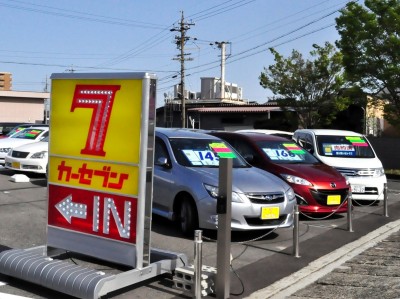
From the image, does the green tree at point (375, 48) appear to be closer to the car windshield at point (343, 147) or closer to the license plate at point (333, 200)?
the car windshield at point (343, 147)

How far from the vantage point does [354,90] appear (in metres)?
21.8

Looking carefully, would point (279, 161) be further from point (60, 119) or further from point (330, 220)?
point (60, 119)

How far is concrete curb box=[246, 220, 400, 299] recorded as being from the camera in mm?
5494

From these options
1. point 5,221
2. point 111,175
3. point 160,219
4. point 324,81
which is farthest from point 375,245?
point 324,81

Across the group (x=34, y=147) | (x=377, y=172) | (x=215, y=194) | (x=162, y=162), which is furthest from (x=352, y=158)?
Result: (x=34, y=147)

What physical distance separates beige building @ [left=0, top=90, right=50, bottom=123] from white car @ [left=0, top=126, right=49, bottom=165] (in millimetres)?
23775

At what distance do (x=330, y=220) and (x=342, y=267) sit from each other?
331cm

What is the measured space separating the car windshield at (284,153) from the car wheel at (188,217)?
3017mm

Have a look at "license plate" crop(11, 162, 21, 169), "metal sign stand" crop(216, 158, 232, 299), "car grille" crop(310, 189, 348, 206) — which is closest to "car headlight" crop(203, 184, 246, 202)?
"metal sign stand" crop(216, 158, 232, 299)

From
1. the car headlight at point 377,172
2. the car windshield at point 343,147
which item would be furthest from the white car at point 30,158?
the car headlight at point 377,172

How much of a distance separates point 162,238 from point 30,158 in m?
6.48

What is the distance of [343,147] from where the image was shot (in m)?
12.5

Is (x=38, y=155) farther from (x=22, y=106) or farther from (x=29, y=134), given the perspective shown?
(x=22, y=106)

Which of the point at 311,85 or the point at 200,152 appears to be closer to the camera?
the point at 200,152
